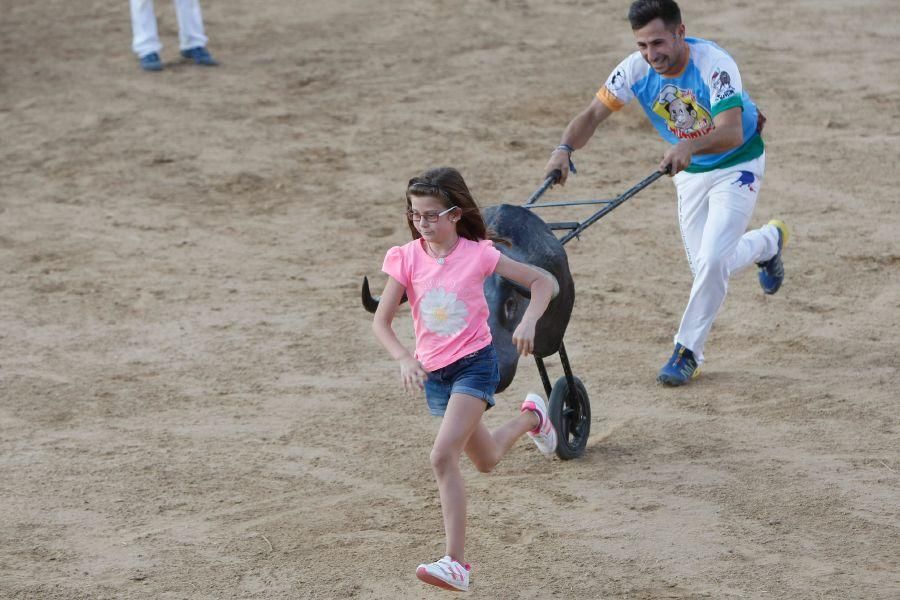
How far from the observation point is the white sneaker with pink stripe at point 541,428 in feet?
18.4

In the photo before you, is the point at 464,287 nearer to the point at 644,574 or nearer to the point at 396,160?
the point at 644,574

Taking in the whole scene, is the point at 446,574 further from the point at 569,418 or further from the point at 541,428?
the point at 569,418

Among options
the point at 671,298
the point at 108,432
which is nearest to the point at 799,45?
the point at 671,298

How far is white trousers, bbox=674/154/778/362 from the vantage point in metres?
6.73

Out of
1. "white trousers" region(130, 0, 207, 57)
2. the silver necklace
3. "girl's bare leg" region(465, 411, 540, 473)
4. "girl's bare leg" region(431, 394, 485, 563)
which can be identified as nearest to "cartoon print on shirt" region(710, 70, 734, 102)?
"girl's bare leg" region(465, 411, 540, 473)

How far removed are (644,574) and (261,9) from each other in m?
11.1

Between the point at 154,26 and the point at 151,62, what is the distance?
14.2 inches

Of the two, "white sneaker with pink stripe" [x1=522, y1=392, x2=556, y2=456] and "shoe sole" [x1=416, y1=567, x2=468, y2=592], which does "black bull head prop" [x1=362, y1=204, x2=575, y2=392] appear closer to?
"white sneaker with pink stripe" [x1=522, y1=392, x2=556, y2=456]

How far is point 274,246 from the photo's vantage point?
29.8ft

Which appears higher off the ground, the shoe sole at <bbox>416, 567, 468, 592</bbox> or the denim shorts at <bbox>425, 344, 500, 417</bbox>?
the denim shorts at <bbox>425, 344, 500, 417</bbox>

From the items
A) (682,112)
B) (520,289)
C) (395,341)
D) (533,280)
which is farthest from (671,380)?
(395,341)

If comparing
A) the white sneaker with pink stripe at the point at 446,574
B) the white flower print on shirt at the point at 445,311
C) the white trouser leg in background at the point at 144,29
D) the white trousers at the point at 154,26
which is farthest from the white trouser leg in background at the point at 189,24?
the white sneaker with pink stripe at the point at 446,574

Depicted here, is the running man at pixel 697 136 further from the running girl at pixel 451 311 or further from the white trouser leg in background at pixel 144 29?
the white trouser leg in background at pixel 144 29

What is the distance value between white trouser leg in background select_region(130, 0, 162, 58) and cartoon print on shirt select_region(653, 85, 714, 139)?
24.3 ft
